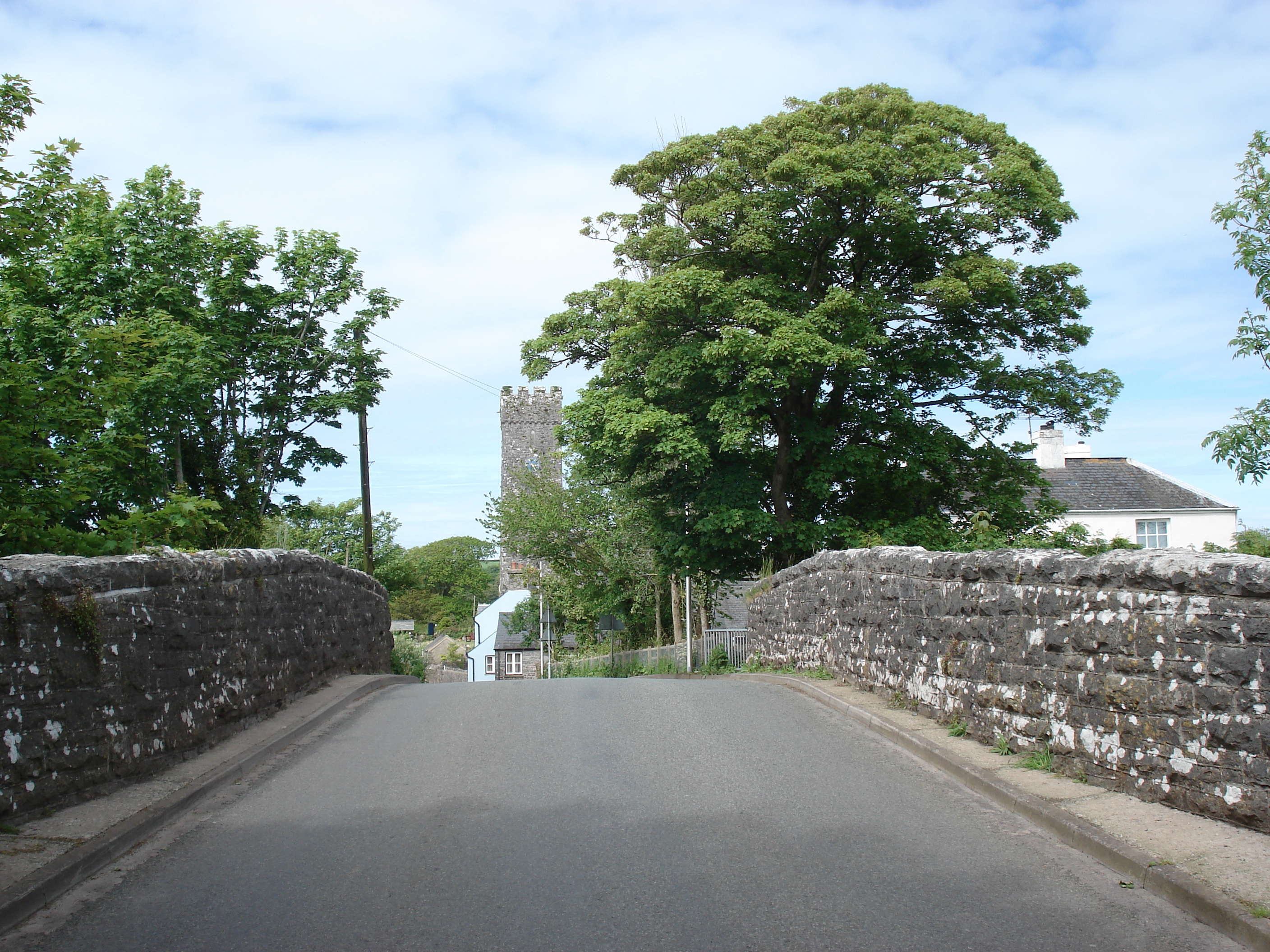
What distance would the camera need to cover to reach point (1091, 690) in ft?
19.4

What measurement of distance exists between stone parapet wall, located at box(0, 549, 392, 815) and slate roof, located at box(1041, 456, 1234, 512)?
3340cm

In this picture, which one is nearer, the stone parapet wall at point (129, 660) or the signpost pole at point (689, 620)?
the stone parapet wall at point (129, 660)

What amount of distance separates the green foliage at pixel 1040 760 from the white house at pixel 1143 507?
3203 cm

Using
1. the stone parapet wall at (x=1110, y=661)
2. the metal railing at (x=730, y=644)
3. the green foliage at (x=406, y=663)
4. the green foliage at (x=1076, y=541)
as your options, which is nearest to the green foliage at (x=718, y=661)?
the metal railing at (x=730, y=644)

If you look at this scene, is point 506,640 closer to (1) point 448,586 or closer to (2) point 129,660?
(2) point 129,660

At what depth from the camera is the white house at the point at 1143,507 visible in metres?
36.8

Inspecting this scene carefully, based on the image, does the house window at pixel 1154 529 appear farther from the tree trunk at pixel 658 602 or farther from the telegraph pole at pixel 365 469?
the telegraph pole at pixel 365 469

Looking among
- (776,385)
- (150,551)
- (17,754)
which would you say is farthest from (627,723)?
(776,385)

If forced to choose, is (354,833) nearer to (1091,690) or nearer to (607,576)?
(1091,690)

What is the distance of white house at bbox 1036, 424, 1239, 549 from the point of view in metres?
36.8

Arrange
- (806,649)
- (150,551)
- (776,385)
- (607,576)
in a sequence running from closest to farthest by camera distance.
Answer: (150,551) < (806,649) < (776,385) < (607,576)

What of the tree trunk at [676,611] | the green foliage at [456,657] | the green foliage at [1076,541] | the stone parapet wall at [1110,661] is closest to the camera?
the stone parapet wall at [1110,661]

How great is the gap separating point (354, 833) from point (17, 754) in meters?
1.81

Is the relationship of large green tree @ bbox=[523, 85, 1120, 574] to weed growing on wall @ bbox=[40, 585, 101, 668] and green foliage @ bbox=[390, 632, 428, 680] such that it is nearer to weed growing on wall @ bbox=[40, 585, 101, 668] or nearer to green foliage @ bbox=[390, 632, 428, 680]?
green foliage @ bbox=[390, 632, 428, 680]
